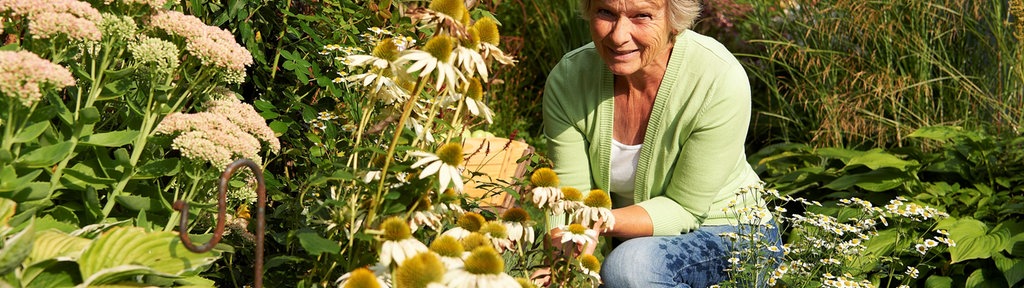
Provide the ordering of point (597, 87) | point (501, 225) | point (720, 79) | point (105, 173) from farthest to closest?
1. point (597, 87)
2. point (720, 79)
3. point (105, 173)
4. point (501, 225)

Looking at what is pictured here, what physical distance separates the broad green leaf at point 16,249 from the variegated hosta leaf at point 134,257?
0.39 feet

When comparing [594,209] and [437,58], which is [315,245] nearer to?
[437,58]

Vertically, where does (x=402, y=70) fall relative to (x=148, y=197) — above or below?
above

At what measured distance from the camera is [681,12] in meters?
2.47

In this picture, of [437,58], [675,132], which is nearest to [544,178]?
[437,58]

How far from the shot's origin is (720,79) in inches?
102

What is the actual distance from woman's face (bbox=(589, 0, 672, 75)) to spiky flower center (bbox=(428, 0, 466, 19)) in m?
0.84

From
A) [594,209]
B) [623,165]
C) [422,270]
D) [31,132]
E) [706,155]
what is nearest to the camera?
[422,270]

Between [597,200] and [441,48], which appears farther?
[597,200]

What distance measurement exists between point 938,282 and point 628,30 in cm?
156

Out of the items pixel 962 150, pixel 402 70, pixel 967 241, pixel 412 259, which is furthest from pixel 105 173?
pixel 962 150

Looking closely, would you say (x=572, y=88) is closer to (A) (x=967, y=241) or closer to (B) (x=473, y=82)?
(B) (x=473, y=82)

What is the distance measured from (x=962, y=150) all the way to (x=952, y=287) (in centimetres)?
61

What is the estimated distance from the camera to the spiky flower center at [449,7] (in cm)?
162
